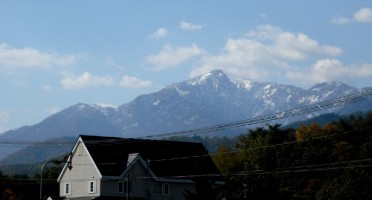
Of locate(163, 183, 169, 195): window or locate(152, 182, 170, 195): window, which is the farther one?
locate(163, 183, 169, 195): window

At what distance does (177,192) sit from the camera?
3506 inches

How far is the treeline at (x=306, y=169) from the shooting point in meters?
94.9

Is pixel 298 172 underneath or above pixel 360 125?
underneath

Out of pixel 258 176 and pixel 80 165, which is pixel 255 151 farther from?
pixel 80 165

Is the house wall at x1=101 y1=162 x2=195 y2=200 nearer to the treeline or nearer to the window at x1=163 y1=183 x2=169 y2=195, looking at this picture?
the window at x1=163 y1=183 x2=169 y2=195

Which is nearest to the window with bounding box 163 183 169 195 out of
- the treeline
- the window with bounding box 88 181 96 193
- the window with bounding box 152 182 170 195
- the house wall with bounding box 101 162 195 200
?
the window with bounding box 152 182 170 195

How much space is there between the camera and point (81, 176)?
294 feet

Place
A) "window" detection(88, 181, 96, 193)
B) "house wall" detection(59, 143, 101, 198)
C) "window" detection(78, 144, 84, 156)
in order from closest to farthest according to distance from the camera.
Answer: "window" detection(88, 181, 96, 193) → "house wall" detection(59, 143, 101, 198) → "window" detection(78, 144, 84, 156)

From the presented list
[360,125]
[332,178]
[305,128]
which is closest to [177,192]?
[332,178]

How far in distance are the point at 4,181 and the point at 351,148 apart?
168 ft

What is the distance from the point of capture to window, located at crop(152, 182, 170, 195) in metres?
88.1

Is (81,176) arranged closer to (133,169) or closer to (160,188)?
(133,169)

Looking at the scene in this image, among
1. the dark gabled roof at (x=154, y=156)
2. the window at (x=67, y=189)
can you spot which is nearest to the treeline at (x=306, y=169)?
the dark gabled roof at (x=154, y=156)

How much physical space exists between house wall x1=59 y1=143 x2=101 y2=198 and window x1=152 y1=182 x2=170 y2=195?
21.1 feet
